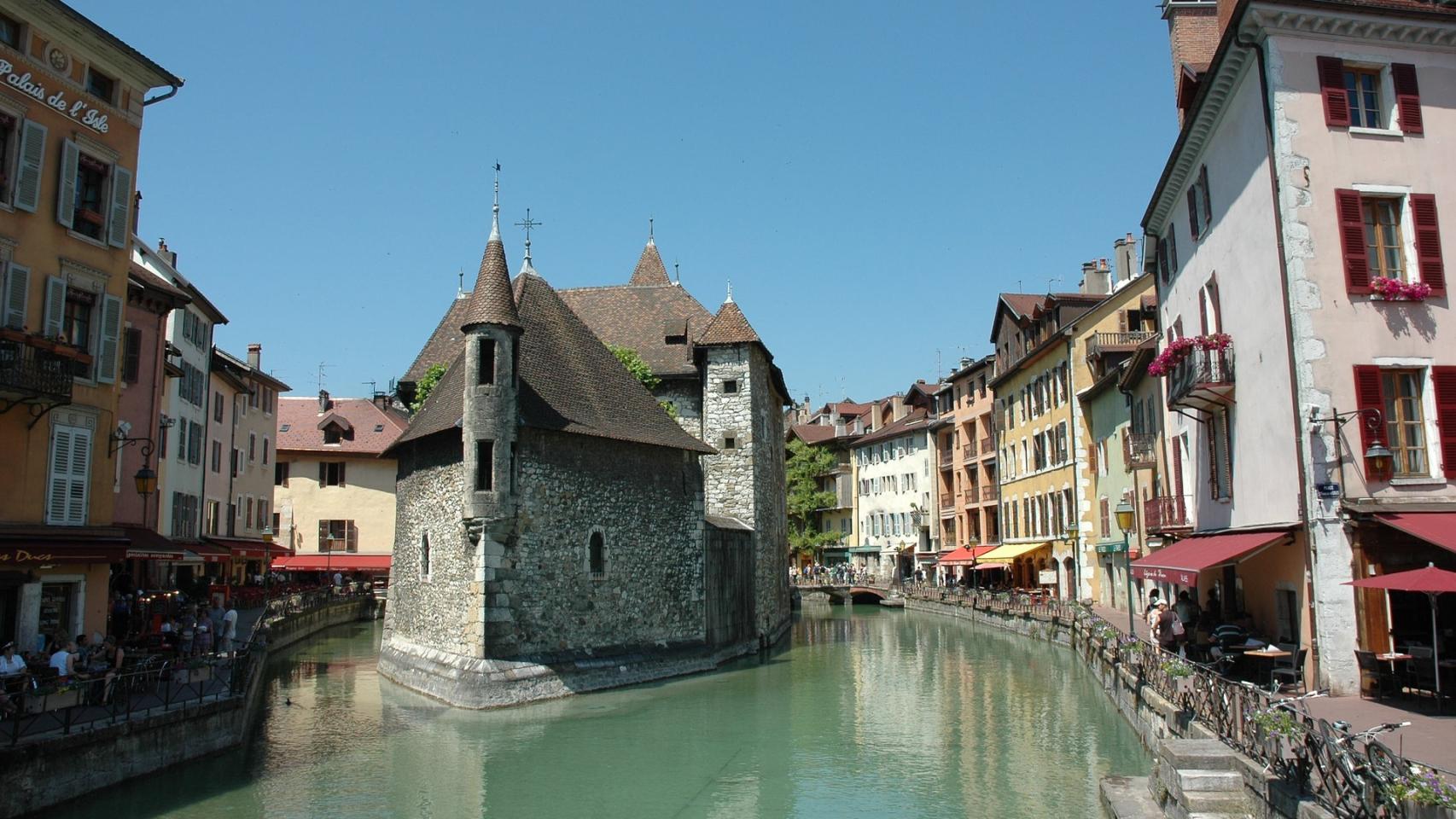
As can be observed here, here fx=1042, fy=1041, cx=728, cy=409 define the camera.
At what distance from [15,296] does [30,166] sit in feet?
6.80

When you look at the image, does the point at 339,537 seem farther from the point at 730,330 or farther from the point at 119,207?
the point at 119,207

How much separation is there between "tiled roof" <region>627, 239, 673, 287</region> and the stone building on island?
1303cm

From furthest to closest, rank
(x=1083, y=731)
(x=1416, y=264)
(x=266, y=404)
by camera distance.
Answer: (x=266, y=404) → (x=1083, y=731) → (x=1416, y=264)

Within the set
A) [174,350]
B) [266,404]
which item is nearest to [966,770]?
[174,350]

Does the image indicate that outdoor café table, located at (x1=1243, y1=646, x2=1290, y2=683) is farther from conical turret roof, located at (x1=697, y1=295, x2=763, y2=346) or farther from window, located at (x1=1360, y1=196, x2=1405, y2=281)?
conical turret roof, located at (x1=697, y1=295, x2=763, y2=346)

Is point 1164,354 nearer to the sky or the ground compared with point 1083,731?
nearer to the sky

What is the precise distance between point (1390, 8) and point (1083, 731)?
41.9 ft

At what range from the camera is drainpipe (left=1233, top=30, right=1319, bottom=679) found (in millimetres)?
14359

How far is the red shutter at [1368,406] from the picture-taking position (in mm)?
14078

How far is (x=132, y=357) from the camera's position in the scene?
24328 millimetres

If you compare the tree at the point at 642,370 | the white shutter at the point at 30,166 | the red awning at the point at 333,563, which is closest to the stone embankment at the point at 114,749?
the white shutter at the point at 30,166

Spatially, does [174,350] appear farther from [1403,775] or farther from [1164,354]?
[1403,775]

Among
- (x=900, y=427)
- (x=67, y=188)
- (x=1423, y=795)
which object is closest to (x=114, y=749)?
(x=67, y=188)

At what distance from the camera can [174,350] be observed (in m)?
30.4
